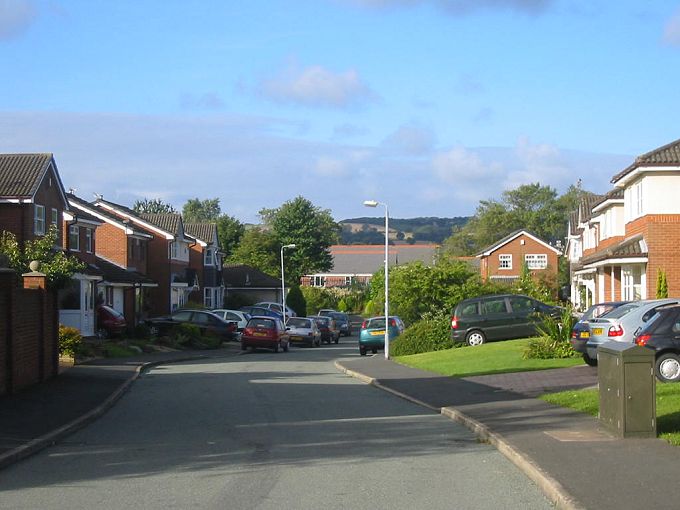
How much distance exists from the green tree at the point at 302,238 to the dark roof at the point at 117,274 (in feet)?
171

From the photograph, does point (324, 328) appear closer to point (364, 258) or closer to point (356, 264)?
point (356, 264)

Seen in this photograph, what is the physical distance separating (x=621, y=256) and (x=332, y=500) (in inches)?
1005

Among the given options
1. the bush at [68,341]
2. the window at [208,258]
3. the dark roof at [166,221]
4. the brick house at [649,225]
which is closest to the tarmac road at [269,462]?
the bush at [68,341]

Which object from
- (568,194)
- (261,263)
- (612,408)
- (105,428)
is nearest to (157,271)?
(261,263)

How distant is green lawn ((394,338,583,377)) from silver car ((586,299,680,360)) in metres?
3.57

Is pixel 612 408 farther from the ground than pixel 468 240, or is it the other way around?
pixel 468 240

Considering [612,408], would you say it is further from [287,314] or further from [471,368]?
[287,314]

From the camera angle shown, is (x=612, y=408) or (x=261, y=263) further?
(x=261, y=263)

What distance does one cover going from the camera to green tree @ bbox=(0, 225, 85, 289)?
82.5ft

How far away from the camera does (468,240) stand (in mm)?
111250

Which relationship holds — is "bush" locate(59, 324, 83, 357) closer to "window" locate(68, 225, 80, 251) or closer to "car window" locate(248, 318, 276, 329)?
"car window" locate(248, 318, 276, 329)

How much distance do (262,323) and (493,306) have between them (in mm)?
13676

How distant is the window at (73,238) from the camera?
44.3 metres

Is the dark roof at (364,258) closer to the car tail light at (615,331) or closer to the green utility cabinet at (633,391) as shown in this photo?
the car tail light at (615,331)
